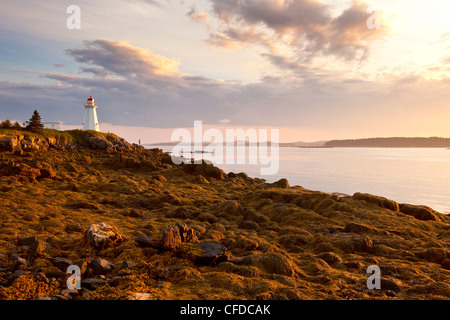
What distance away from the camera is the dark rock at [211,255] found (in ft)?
29.4

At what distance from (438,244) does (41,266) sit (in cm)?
1487

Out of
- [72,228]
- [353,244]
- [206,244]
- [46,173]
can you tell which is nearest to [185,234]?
[206,244]

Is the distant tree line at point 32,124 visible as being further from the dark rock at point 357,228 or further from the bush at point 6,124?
the dark rock at point 357,228

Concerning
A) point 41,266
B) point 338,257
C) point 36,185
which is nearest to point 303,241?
point 338,257

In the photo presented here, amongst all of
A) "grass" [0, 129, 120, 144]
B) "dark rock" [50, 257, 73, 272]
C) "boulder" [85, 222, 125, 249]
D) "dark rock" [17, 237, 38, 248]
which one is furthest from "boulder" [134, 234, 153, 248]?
"grass" [0, 129, 120, 144]

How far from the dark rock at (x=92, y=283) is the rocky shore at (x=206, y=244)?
1.0 inches

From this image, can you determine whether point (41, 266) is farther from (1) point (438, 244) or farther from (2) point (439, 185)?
(2) point (439, 185)

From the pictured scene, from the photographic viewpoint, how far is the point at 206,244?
388 inches

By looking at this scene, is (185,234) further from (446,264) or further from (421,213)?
(421,213)

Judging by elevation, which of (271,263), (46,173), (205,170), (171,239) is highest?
(46,173)

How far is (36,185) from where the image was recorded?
19031 mm

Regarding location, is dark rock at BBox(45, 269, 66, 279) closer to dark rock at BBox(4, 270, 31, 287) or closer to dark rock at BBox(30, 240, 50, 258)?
dark rock at BBox(4, 270, 31, 287)

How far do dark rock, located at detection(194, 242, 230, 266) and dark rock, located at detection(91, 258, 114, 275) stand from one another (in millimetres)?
2516

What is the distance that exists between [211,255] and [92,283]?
343cm
